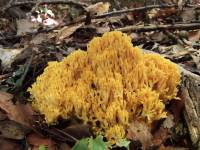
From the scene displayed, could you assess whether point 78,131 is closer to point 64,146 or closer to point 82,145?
point 64,146

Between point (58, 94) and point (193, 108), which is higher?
point (58, 94)

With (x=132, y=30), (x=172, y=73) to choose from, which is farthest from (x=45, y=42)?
(x=172, y=73)

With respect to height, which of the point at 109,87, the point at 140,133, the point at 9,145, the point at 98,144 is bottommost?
the point at 9,145

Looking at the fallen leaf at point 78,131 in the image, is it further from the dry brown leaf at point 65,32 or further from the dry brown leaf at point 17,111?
the dry brown leaf at point 65,32

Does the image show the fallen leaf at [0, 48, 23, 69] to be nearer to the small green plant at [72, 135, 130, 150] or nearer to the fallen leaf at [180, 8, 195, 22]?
the small green plant at [72, 135, 130, 150]

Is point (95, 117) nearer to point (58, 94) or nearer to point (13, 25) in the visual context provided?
point (58, 94)

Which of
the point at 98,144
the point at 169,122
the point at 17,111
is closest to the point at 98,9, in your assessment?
the point at 17,111
